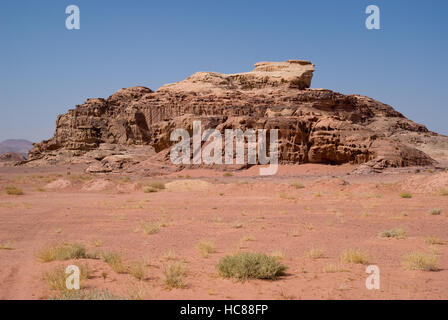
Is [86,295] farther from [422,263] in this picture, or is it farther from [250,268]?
[422,263]

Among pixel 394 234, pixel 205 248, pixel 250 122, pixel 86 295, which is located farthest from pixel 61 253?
pixel 250 122

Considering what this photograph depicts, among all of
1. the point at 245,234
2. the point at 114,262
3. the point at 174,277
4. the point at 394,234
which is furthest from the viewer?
the point at 245,234

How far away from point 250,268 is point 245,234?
14.5 ft

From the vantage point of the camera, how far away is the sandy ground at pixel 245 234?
5.79 meters

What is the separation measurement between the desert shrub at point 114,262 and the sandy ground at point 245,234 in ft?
0.36

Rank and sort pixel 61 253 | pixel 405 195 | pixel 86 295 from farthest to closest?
pixel 405 195, pixel 61 253, pixel 86 295

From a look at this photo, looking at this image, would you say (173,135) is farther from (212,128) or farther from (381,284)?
(381,284)

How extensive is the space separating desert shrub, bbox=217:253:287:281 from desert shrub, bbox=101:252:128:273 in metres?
1.64

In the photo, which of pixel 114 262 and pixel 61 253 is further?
pixel 61 253

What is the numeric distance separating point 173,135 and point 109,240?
91.6 ft

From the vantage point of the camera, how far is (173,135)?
1478 inches

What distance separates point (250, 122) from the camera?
3406cm

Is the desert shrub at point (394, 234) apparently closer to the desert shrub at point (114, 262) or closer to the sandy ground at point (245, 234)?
the sandy ground at point (245, 234)

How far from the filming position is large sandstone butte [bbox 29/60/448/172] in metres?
32.1
